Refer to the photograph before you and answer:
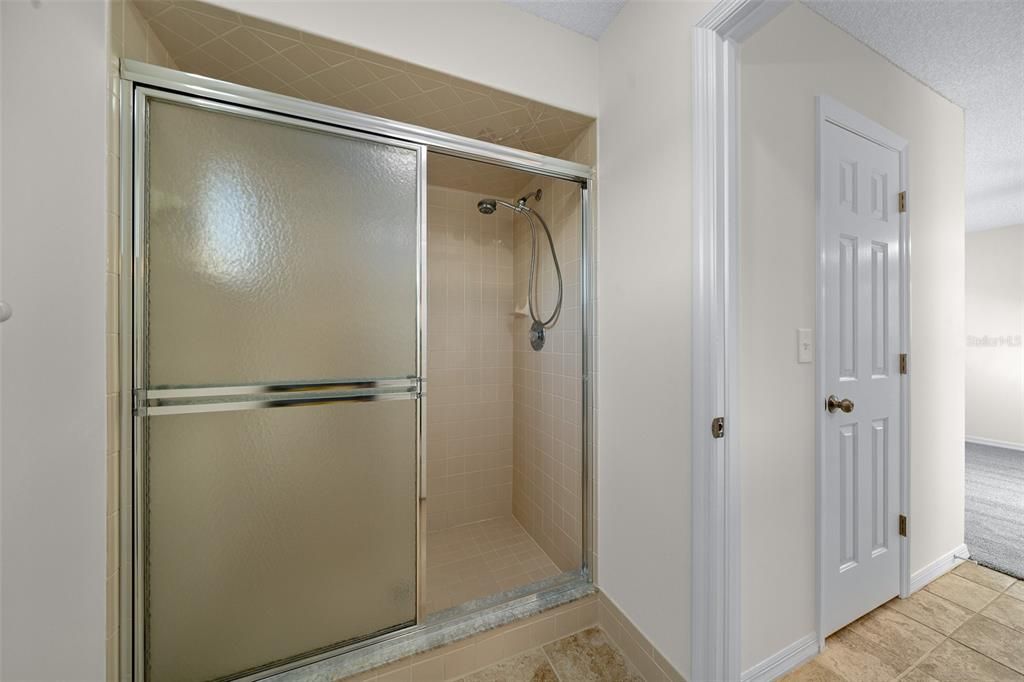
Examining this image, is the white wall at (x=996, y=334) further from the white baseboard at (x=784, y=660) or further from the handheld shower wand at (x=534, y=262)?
the handheld shower wand at (x=534, y=262)

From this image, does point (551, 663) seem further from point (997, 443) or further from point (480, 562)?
point (997, 443)

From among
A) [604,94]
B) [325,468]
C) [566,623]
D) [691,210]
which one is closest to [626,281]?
[691,210]

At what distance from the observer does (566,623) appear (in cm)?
148

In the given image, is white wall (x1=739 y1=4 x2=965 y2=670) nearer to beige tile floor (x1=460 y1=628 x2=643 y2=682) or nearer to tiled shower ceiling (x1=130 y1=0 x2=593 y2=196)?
beige tile floor (x1=460 y1=628 x2=643 y2=682)

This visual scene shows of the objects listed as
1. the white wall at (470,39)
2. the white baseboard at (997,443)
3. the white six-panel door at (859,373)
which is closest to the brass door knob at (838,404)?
the white six-panel door at (859,373)

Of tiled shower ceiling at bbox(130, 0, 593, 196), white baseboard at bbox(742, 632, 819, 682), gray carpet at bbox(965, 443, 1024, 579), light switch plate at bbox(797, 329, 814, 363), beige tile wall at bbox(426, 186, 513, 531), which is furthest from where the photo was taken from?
beige tile wall at bbox(426, 186, 513, 531)

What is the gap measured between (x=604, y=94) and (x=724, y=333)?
3.76 feet

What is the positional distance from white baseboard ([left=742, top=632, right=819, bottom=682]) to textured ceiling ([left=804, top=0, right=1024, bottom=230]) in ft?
7.69

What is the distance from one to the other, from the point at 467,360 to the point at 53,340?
6.01 feet

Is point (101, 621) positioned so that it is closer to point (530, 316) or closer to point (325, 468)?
point (325, 468)

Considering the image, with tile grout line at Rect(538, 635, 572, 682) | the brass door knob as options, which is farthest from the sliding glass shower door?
the brass door knob

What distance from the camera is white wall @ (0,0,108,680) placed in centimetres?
84

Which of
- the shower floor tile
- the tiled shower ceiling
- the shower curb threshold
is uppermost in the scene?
the tiled shower ceiling

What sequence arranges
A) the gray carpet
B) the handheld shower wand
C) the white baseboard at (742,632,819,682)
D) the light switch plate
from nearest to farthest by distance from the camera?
the white baseboard at (742,632,819,682)
the light switch plate
the gray carpet
the handheld shower wand
